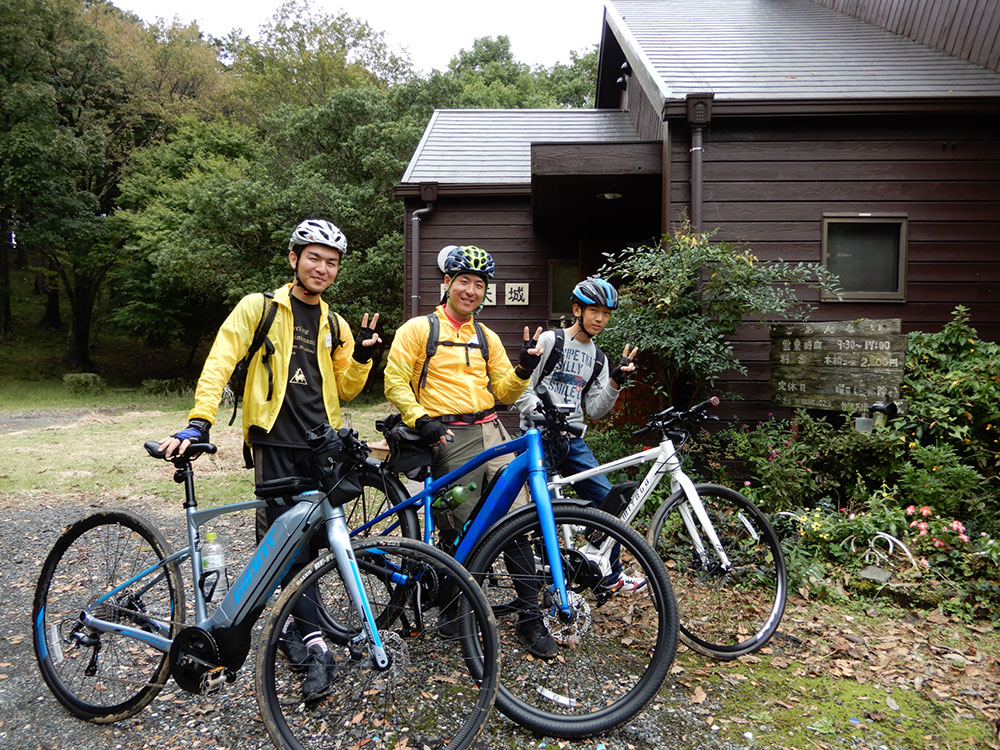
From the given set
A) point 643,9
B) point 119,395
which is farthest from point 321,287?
point 119,395

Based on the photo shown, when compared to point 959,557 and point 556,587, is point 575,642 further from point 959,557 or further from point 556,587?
point 959,557

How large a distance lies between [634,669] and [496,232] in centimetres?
712

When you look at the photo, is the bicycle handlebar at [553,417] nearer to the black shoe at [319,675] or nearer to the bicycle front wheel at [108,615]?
the black shoe at [319,675]

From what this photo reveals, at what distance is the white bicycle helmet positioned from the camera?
2.91 meters

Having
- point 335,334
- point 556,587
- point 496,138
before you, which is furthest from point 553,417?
point 496,138

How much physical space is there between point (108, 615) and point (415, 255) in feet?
22.9

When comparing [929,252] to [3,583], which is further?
[929,252]

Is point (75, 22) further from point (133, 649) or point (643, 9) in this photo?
point (133, 649)

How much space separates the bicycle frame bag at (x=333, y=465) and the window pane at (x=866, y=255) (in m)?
6.04

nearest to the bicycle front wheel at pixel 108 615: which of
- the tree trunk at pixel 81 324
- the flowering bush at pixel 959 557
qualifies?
the flowering bush at pixel 959 557

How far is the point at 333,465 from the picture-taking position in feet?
8.01

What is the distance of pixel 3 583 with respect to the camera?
14.4ft

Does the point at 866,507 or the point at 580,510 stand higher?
the point at 580,510

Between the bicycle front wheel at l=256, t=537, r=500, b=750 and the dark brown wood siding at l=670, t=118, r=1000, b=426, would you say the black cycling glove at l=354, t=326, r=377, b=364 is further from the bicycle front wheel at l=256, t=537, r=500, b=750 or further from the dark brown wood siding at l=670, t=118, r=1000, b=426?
the dark brown wood siding at l=670, t=118, r=1000, b=426
